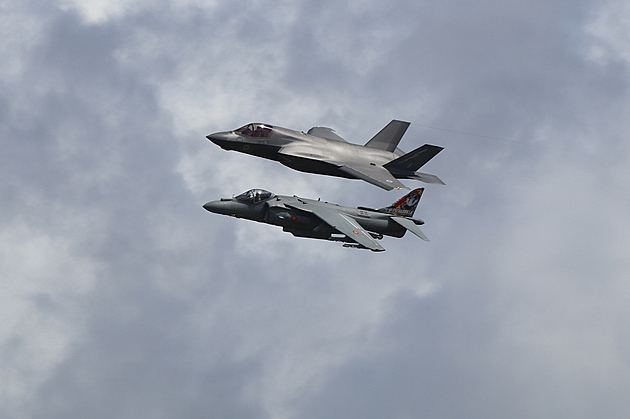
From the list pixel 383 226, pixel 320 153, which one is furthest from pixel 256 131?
pixel 383 226

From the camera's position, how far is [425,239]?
208ft

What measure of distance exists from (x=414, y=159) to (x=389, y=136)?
15.2 feet

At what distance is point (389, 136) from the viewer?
228 ft

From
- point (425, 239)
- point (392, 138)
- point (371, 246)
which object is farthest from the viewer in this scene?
point (392, 138)

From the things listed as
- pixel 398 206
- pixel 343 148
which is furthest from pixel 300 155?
pixel 398 206

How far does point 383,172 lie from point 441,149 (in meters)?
4.66

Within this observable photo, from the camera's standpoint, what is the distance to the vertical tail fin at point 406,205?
65562 millimetres

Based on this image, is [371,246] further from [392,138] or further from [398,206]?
[392,138]

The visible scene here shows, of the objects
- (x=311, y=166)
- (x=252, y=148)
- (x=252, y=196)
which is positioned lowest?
(x=252, y=196)

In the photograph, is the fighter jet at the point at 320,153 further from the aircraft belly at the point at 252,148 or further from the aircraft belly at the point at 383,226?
the aircraft belly at the point at 383,226

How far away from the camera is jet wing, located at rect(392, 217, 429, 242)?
63875mm

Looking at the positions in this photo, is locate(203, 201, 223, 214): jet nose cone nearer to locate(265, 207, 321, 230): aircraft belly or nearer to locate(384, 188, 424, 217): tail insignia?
locate(265, 207, 321, 230): aircraft belly

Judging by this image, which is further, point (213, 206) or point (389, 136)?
point (389, 136)

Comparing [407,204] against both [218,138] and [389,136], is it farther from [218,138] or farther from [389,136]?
[218,138]
